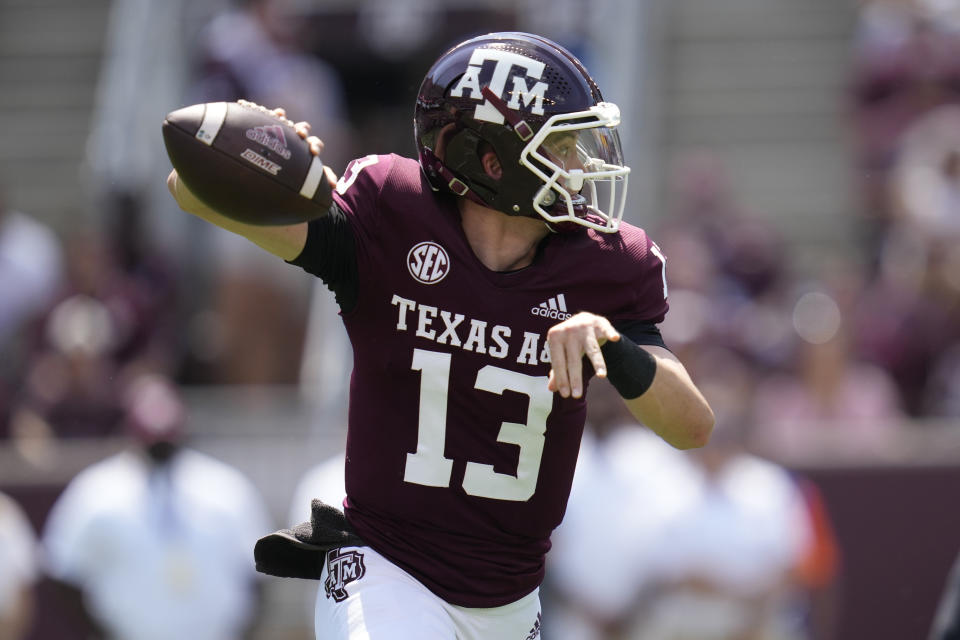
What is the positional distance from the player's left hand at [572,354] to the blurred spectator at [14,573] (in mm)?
4847

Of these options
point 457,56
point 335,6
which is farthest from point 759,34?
point 457,56

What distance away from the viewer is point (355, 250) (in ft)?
11.6

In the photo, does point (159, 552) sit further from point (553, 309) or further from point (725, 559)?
point (553, 309)

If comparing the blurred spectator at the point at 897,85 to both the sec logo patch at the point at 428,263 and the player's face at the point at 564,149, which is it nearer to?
the player's face at the point at 564,149

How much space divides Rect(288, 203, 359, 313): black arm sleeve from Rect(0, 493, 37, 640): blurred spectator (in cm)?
430

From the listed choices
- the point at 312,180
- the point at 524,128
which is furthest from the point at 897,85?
the point at 312,180

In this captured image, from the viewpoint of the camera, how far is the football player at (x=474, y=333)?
349cm

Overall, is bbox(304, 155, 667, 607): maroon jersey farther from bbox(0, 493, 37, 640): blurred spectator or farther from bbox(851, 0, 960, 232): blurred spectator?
bbox(851, 0, 960, 232): blurred spectator

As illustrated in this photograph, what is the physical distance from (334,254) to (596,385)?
3.67 metres

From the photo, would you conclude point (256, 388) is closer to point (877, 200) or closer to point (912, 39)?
point (877, 200)

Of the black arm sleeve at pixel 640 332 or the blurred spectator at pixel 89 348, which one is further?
the blurred spectator at pixel 89 348

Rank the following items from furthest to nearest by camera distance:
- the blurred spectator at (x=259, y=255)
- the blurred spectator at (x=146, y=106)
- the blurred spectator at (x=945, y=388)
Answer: the blurred spectator at (x=146, y=106) < the blurred spectator at (x=259, y=255) < the blurred spectator at (x=945, y=388)

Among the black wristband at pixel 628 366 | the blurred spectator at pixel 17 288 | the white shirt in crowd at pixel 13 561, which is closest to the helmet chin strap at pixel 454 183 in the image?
the black wristband at pixel 628 366

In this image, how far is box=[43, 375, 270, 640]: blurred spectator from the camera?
705 cm
